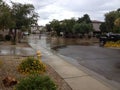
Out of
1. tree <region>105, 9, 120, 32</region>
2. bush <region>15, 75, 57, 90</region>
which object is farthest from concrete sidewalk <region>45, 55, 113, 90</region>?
tree <region>105, 9, 120, 32</region>

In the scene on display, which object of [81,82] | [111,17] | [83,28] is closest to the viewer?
[81,82]

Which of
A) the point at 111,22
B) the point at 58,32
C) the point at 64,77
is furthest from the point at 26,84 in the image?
the point at 58,32

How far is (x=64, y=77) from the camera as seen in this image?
840 cm

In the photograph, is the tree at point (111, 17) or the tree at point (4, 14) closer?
the tree at point (4, 14)

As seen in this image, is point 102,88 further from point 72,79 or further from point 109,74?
point 109,74

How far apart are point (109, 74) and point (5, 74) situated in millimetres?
4681

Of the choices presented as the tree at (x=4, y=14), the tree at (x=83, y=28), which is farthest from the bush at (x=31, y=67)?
the tree at (x=83, y=28)

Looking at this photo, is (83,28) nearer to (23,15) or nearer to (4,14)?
(23,15)

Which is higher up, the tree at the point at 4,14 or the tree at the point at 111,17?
the tree at the point at 111,17

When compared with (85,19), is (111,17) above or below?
below

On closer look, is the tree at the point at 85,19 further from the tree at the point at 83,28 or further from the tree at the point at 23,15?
the tree at the point at 23,15

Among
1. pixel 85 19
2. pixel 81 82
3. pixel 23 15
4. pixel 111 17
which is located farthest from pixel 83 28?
pixel 81 82

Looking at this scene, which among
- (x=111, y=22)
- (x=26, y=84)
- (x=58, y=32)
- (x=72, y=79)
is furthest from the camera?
(x=58, y=32)

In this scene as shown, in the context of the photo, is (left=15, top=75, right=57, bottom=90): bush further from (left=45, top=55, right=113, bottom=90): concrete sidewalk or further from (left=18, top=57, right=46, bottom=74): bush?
(left=18, top=57, right=46, bottom=74): bush
